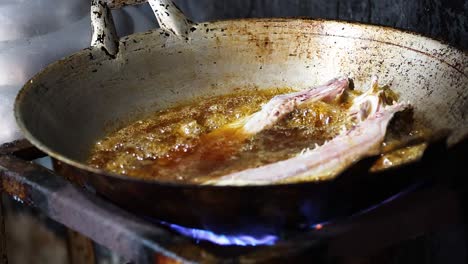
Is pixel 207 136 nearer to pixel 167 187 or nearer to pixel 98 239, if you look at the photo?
pixel 98 239

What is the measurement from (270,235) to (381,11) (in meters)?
1.38

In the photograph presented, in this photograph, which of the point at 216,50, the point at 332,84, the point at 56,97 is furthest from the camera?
the point at 216,50

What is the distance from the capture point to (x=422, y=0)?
2211 mm

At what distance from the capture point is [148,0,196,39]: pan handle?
2.09 metres

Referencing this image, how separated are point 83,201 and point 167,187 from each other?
1.16 ft

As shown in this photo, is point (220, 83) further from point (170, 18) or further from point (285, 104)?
point (285, 104)

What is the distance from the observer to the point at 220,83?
2.21 m

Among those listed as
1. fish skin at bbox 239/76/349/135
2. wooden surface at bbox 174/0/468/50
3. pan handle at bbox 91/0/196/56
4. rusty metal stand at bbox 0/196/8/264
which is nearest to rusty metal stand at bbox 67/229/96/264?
rusty metal stand at bbox 0/196/8/264

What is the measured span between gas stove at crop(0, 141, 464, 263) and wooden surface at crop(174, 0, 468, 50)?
727 millimetres

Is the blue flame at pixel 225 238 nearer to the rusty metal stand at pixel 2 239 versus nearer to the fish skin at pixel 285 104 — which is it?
the fish skin at pixel 285 104

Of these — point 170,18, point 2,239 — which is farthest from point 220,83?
point 2,239

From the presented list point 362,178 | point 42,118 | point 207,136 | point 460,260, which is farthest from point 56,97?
point 460,260

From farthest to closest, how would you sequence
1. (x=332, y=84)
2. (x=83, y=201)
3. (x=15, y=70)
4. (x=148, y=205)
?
(x=15, y=70) → (x=332, y=84) → (x=83, y=201) → (x=148, y=205)

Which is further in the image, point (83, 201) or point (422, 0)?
point (422, 0)
